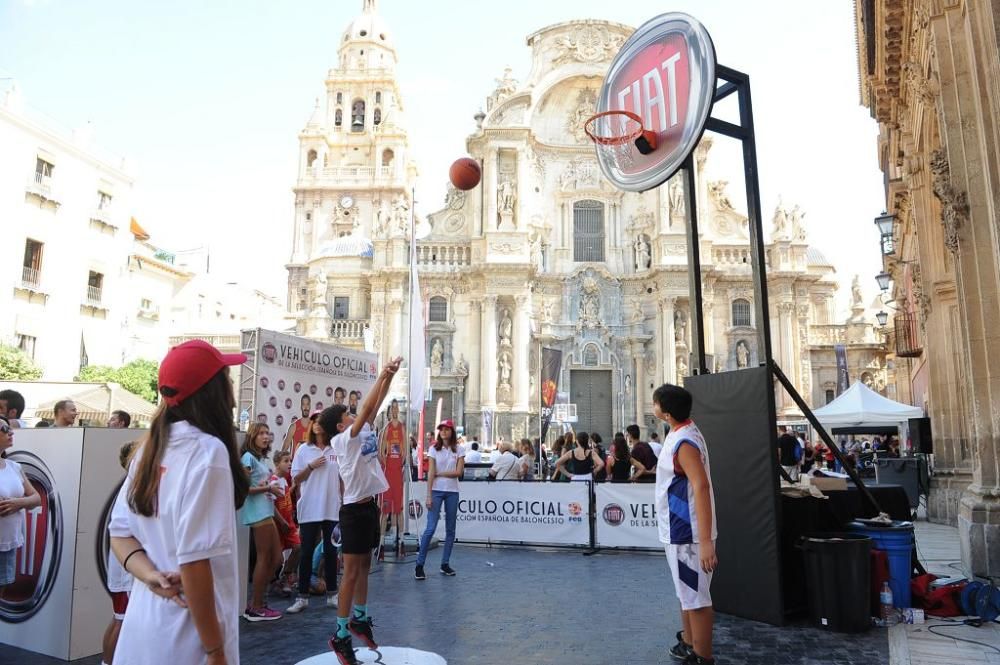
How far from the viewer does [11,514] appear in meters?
5.22

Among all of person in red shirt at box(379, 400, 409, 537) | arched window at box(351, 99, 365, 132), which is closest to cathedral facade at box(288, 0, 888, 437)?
person in red shirt at box(379, 400, 409, 537)

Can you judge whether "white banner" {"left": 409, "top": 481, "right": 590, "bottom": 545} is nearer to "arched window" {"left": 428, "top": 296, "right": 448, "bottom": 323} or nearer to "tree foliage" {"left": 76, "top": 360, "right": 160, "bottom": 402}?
"arched window" {"left": 428, "top": 296, "right": 448, "bottom": 323}

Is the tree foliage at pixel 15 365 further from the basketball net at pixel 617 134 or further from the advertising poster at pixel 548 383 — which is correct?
the basketball net at pixel 617 134

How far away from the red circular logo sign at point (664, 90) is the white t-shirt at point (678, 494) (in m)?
2.96

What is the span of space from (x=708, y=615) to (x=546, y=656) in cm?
137

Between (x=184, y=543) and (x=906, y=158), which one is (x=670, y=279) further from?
(x=184, y=543)

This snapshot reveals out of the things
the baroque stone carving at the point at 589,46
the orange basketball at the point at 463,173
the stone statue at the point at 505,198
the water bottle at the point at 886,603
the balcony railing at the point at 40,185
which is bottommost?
the water bottle at the point at 886,603

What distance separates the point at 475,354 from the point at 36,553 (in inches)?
1048

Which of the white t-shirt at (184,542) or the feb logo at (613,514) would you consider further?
the feb logo at (613,514)

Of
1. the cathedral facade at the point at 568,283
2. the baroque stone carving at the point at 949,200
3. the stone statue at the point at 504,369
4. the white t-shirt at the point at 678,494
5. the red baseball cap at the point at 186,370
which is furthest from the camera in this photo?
the cathedral facade at the point at 568,283

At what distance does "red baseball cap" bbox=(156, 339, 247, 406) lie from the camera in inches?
95.3

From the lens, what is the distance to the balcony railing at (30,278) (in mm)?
27000

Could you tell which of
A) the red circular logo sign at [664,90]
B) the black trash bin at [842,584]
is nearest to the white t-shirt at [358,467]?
the red circular logo sign at [664,90]

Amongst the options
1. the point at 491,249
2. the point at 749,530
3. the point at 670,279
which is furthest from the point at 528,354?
the point at 749,530
